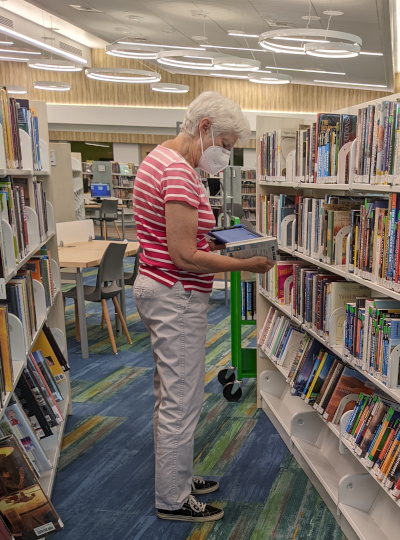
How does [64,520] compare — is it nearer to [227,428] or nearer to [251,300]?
[227,428]

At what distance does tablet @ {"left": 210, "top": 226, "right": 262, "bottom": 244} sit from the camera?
2326 mm

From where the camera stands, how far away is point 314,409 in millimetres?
2805

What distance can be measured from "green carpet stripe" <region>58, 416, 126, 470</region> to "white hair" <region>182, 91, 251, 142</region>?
6.38 feet

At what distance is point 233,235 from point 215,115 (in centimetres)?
53

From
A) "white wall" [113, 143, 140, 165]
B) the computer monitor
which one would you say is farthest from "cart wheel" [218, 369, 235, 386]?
"white wall" [113, 143, 140, 165]

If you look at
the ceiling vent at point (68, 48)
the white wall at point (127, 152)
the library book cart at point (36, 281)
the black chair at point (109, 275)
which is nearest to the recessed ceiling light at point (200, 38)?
the ceiling vent at point (68, 48)

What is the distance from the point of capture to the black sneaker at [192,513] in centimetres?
242

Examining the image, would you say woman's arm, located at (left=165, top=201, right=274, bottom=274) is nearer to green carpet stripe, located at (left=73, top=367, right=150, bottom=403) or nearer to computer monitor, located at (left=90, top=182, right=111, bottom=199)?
green carpet stripe, located at (left=73, top=367, right=150, bottom=403)

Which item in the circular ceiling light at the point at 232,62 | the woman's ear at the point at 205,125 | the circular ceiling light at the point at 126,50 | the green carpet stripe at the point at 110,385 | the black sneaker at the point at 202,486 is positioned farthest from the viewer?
the circular ceiling light at the point at 126,50

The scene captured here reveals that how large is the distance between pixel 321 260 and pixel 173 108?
14388 millimetres

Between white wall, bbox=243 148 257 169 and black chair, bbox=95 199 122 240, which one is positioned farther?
white wall, bbox=243 148 257 169

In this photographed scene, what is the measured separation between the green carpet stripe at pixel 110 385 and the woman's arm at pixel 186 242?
2.08 m

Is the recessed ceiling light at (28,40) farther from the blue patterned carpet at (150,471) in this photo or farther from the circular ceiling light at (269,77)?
the blue patterned carpet at (150,471)

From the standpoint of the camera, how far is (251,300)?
3.88 meters
